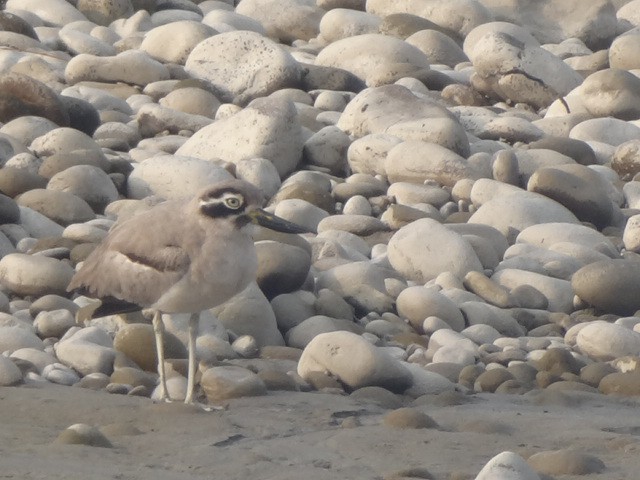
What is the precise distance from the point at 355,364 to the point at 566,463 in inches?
69.0

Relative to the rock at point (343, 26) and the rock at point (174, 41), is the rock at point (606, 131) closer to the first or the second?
the rock at point (343, 26)

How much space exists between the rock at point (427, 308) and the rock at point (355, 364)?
1.30 metres

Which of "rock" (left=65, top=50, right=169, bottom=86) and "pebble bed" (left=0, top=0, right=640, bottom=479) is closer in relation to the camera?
"pebble bed" (left=0, top=0, right=640, bottom=479)

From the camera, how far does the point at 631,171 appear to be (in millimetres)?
11547

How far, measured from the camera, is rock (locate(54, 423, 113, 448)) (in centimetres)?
536

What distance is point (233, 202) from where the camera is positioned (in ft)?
20.6

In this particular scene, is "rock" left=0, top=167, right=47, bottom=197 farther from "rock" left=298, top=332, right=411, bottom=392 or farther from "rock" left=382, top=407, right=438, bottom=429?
"rock" left=382, top=407, right=438, bottom=429

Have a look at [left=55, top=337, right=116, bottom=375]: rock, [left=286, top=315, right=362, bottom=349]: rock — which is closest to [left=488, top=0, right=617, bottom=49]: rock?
[left=286, top=315, right=362, bottom=349]: rock

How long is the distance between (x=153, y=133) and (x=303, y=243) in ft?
11.0

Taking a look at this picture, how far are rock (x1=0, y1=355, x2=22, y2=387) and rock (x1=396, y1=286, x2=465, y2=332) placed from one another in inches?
101

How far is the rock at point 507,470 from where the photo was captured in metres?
4.58

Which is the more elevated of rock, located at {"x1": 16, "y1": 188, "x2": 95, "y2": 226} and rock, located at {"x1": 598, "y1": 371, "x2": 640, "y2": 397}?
rock, located at {"x1": 16, "y1": 188, "x2": 95, "y2": 226}

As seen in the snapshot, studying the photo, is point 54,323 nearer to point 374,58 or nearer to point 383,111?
point 383,111

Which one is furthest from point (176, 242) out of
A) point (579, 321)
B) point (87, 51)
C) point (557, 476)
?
point (87, 51)
